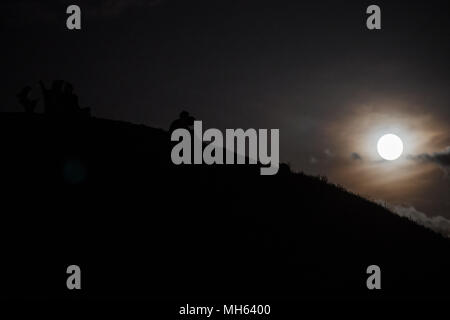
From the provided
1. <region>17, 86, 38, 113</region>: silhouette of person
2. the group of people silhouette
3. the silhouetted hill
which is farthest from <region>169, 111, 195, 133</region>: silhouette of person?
<region>17, 86, 38, 113</region>: silhouette of person

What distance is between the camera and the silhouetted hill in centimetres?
1285

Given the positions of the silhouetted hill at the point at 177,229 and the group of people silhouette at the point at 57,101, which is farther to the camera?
the group of people silhouette at the point at 57,101

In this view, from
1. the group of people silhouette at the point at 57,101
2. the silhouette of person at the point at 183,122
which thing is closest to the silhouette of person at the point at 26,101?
the group of people silhouette at the point at 57,101

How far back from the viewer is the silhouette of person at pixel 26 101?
23.3 m

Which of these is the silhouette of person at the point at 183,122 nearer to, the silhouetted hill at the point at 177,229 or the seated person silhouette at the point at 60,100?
the silhouetted hill at the point at 177,229

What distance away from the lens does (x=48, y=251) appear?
1376 centimetres

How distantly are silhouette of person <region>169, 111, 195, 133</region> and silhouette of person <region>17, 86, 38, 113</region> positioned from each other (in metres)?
9.94

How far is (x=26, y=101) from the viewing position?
23.6 m

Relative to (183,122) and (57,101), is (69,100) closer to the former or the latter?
(57,101)

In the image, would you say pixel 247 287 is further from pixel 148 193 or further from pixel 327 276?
pixel 148 193

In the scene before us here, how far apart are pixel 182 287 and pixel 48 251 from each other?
510 cm

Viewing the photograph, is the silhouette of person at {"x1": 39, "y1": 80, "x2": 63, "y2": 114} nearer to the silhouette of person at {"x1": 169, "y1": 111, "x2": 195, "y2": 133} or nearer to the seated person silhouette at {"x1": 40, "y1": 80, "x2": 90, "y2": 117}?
the seated person silhouette at {"x1": 40, "y1": 80, "x2": 90, "y2": 117}

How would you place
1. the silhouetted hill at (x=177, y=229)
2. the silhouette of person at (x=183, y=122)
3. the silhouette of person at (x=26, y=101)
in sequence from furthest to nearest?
the silhouette of person at (x=26, y=101), the silhouette of person at (x=183, y=122), the silhouetted hill at (x=177, y=229)
